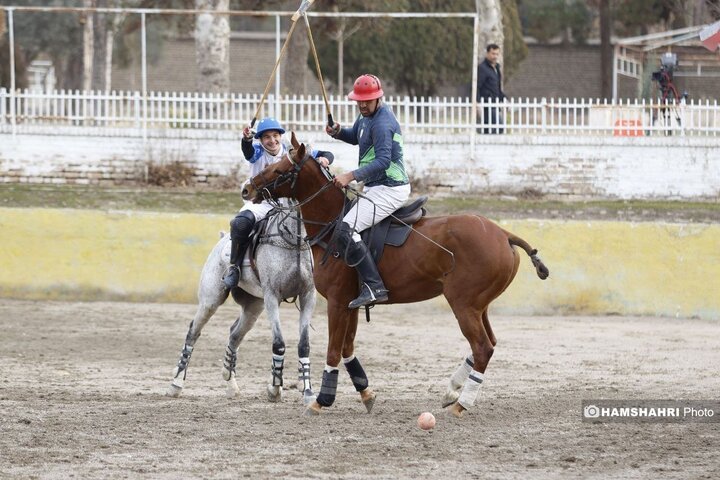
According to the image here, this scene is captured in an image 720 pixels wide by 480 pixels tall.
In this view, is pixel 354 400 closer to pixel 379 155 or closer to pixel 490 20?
Answer: pixel 379 155

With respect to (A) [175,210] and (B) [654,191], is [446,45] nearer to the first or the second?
(B) [654,191]

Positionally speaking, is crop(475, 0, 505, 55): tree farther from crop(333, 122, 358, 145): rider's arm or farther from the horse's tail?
the horse's tail

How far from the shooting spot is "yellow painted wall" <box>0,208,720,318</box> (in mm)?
16781

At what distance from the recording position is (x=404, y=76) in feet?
156

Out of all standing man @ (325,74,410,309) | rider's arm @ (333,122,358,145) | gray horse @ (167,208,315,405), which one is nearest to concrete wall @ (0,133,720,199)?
gray horse @ (167,208,315,405)

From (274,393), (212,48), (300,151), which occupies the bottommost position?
(274,393)

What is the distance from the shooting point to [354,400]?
11570 millimetres

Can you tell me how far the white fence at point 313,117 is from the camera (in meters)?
24.2

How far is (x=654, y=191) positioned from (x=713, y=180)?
1021mm

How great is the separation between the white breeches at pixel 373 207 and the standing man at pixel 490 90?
13.5 m

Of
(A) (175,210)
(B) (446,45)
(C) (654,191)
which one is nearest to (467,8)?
(B) (446,45)

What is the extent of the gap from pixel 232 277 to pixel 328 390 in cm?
146

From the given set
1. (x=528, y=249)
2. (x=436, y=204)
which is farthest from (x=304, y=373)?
(x=436, y=204)

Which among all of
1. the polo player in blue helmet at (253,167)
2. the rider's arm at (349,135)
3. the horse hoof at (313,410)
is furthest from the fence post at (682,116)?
the horse hoof at (313,410)
